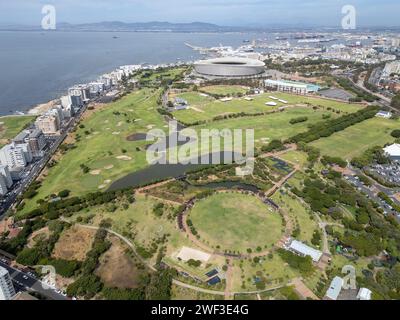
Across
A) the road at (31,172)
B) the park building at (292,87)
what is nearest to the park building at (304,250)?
the road at (31,172)

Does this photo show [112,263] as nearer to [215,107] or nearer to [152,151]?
[152,151]

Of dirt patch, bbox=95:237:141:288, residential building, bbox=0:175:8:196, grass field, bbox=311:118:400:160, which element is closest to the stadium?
grass field, bbox=311:118:400:160

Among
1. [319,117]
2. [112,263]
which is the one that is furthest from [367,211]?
[319,117]

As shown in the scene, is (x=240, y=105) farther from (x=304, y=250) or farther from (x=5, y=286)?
(x=5, y=286)

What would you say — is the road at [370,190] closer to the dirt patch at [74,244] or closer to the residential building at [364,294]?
the residential building at [364,294]

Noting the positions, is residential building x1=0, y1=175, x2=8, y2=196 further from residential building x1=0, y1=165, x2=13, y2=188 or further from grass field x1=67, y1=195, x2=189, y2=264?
grass field x1=67, y1=195, x2=189, y2=264
